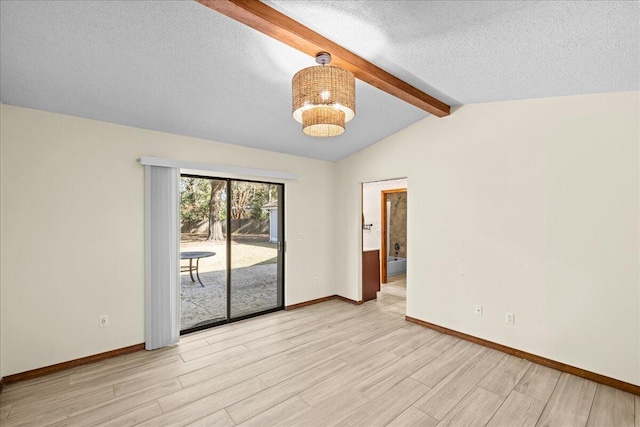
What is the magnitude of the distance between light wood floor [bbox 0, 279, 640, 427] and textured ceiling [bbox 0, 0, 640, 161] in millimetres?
2400

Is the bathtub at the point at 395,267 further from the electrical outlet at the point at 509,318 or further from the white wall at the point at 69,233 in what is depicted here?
the white wall at the point at 69,233

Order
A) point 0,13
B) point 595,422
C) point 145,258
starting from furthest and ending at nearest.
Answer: point 145,258
point 595,422
point 0,13

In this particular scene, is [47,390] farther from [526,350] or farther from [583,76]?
[583,76]

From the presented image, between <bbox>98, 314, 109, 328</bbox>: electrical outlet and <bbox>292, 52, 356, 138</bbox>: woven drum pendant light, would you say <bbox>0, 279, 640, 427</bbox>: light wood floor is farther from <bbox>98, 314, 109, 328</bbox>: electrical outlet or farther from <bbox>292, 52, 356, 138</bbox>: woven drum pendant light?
<bbox>292, 52, 356, 138</bbox>: woven drum pendant light

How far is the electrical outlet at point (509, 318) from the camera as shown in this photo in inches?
116

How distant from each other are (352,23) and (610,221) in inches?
104

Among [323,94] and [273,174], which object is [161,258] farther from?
[323,94]

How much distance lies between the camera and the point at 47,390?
7.57 feet

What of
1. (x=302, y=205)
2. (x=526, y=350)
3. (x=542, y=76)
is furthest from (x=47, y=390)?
(x=542, y=76)

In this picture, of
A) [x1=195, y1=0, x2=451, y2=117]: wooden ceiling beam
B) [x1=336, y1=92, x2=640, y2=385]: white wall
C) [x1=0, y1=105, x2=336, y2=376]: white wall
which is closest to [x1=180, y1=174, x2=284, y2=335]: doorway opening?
[x1=0, y1=105, x2=336, y2=376]: white wall

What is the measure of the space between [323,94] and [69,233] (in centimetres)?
265

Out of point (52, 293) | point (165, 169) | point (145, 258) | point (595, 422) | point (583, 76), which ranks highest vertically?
point (583, 76)

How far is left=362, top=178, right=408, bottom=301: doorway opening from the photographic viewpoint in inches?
228

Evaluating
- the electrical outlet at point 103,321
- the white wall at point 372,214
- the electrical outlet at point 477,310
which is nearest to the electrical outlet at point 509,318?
the electrical outlet at point 477,310
